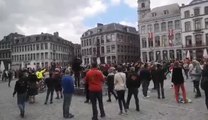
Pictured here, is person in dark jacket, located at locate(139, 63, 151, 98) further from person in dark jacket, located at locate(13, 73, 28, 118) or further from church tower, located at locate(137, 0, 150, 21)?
church tower, located at locate(137, 0, 150, 21)

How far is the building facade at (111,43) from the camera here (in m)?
82.0

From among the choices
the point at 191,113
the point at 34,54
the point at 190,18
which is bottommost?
the point at 191,113

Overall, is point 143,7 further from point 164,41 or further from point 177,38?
point 177,38

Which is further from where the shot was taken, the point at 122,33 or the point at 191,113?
the point at 122,33

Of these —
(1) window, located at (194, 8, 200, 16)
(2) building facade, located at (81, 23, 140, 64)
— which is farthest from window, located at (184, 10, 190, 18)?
(2) building facade, located at (81, 23, 140, 64)

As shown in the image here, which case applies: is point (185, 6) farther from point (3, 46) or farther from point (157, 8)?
point (3, 46)

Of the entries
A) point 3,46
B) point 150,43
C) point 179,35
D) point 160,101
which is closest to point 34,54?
point 3,46

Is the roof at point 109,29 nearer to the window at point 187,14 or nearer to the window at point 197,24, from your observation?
the window at point 187,14

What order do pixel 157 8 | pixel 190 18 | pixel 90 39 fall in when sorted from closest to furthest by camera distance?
1. pixel 190 18
2. pixel 157 8
3. pixel 90 39

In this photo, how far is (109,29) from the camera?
83.3 m

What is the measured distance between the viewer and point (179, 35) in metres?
69.8

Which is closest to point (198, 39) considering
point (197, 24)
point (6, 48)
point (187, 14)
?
point (197, 24)

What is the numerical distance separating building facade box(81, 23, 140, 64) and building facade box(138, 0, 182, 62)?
27.3 ft

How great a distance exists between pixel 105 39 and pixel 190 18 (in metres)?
26.5
